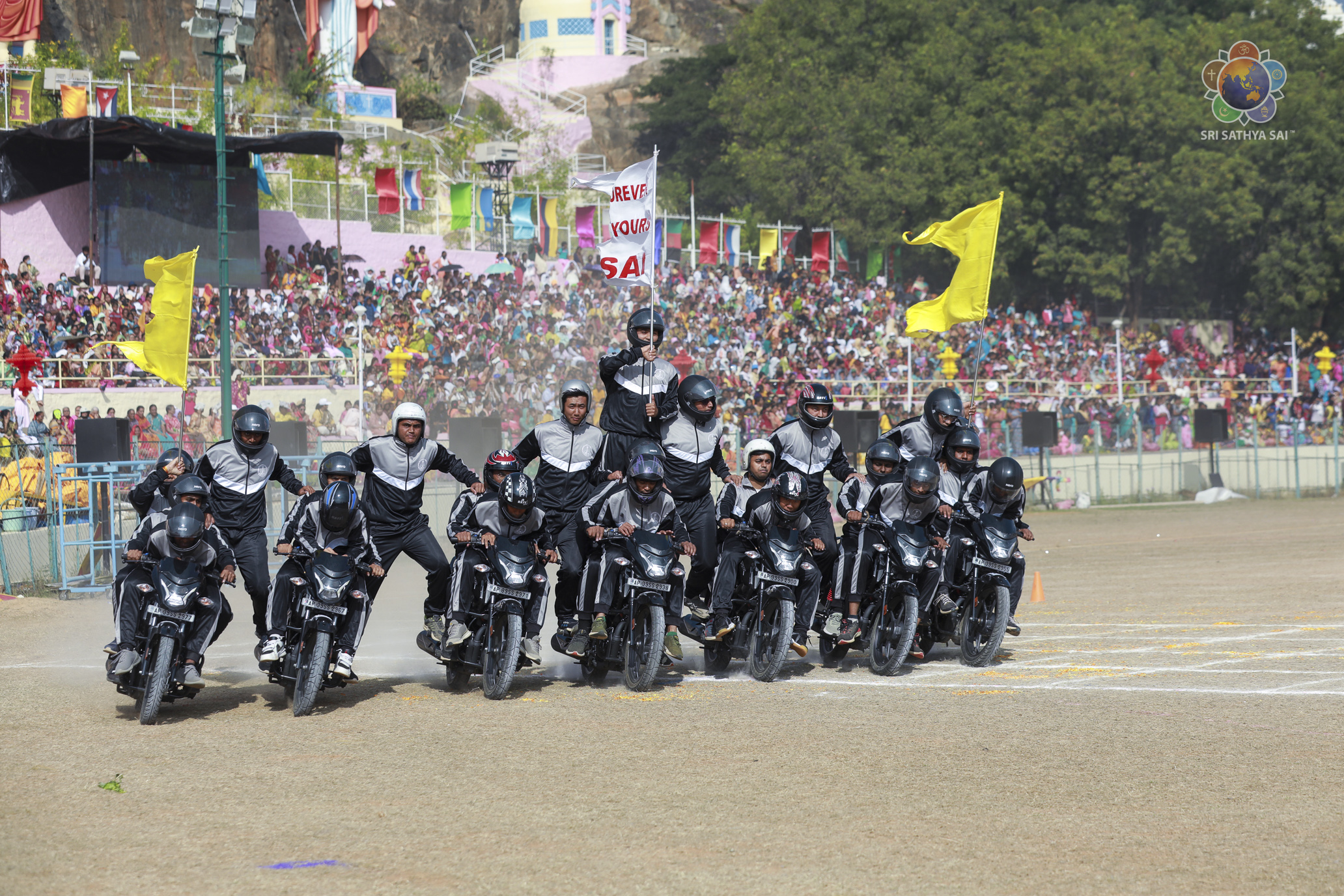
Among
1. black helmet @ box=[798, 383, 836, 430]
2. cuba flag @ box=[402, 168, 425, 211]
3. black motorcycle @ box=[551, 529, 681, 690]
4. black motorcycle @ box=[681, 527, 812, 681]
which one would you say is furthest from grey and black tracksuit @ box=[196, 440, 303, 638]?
cuba flag @ box=[402, 168, 425, 211]

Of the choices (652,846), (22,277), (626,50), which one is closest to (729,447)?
(22,277)

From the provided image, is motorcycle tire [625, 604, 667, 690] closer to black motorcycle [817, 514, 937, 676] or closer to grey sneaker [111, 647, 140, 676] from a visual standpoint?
black motorcycle [817, 514, 937, 676]

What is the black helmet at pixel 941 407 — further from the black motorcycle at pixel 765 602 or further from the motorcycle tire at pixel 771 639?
the motorcycle tire at pixel 771 639

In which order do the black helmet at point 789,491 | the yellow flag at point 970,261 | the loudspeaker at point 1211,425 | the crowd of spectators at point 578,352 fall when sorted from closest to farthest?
the black helmet at point 789,491, the yellow flag at point 970,261, the crowd of spectators at point 578,352, the loudspeaker at point 1211,425

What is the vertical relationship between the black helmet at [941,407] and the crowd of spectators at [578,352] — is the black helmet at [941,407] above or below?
below

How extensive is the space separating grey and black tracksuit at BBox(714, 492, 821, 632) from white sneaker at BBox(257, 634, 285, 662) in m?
3.06

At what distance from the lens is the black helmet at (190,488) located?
32.0 feet

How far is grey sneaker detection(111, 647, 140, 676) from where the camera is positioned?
9305 millimetres

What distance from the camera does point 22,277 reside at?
98.6ft

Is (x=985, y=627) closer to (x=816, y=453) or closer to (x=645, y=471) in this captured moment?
(x=816, y=453)

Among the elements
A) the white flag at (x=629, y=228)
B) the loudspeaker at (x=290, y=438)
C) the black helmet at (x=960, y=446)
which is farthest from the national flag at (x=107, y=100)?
the black helmet at (x=960, y=446)

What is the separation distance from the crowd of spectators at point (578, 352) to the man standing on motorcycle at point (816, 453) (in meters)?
13.3

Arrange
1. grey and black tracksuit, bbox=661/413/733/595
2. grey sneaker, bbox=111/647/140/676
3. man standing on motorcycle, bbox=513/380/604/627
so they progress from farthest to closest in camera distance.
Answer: grey and black tracksuit, bbox=661/413/733/595, man standing on motorcycle, bbox=513/380/604/627, grey sneaker, bbox=111/647/140/676

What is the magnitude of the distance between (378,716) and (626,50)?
73.9 meters
